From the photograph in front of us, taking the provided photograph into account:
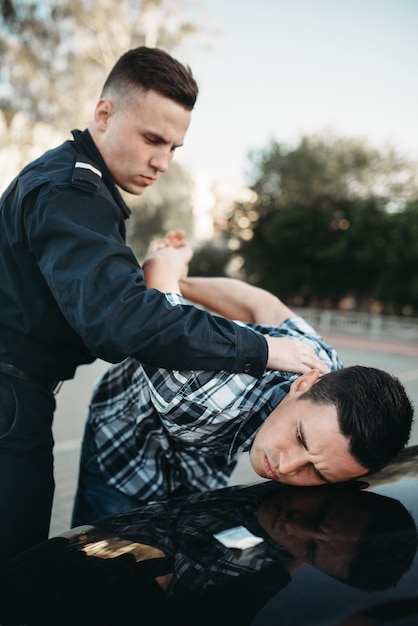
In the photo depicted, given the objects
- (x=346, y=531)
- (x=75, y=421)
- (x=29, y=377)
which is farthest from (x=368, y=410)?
(x=75, y=421)

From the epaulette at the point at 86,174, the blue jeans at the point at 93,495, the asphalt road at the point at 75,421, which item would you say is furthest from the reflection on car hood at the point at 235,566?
the epaulette at the point at 86,174

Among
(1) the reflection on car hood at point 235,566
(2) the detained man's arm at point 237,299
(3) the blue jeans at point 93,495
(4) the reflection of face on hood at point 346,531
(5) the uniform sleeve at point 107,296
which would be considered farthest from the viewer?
(2) the detained man's arm at point 237,299

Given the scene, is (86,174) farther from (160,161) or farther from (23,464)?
(23,464)

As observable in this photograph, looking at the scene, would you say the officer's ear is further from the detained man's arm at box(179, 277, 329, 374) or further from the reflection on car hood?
the reflection on car hood

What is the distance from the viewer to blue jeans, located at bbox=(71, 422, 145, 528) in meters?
2.04

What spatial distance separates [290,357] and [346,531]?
2.07 ft

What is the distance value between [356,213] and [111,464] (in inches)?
851

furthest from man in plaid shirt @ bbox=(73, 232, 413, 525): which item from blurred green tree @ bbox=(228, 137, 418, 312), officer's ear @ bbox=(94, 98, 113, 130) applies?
blurred green tree @ bbox=(228, 137, 418, 312)

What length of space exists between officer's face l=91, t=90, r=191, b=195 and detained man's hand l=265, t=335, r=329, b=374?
689 mm

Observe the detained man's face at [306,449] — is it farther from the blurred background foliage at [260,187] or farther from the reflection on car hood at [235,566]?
the blurred background foliage at [260,187]

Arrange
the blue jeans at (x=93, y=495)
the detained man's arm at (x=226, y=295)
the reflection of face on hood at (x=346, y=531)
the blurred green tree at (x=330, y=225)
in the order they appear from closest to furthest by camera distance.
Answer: the reflection of face on hood at (x=346, y=531) < the detained man's arm at (x=226, y=295) < the blue jeans at (x=93, y=495) < the blurred green tree at (x=330, y=225)

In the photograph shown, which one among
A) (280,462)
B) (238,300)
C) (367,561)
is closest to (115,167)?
(238,300)

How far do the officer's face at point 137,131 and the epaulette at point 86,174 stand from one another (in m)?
0.16

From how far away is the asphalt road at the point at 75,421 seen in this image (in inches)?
142
